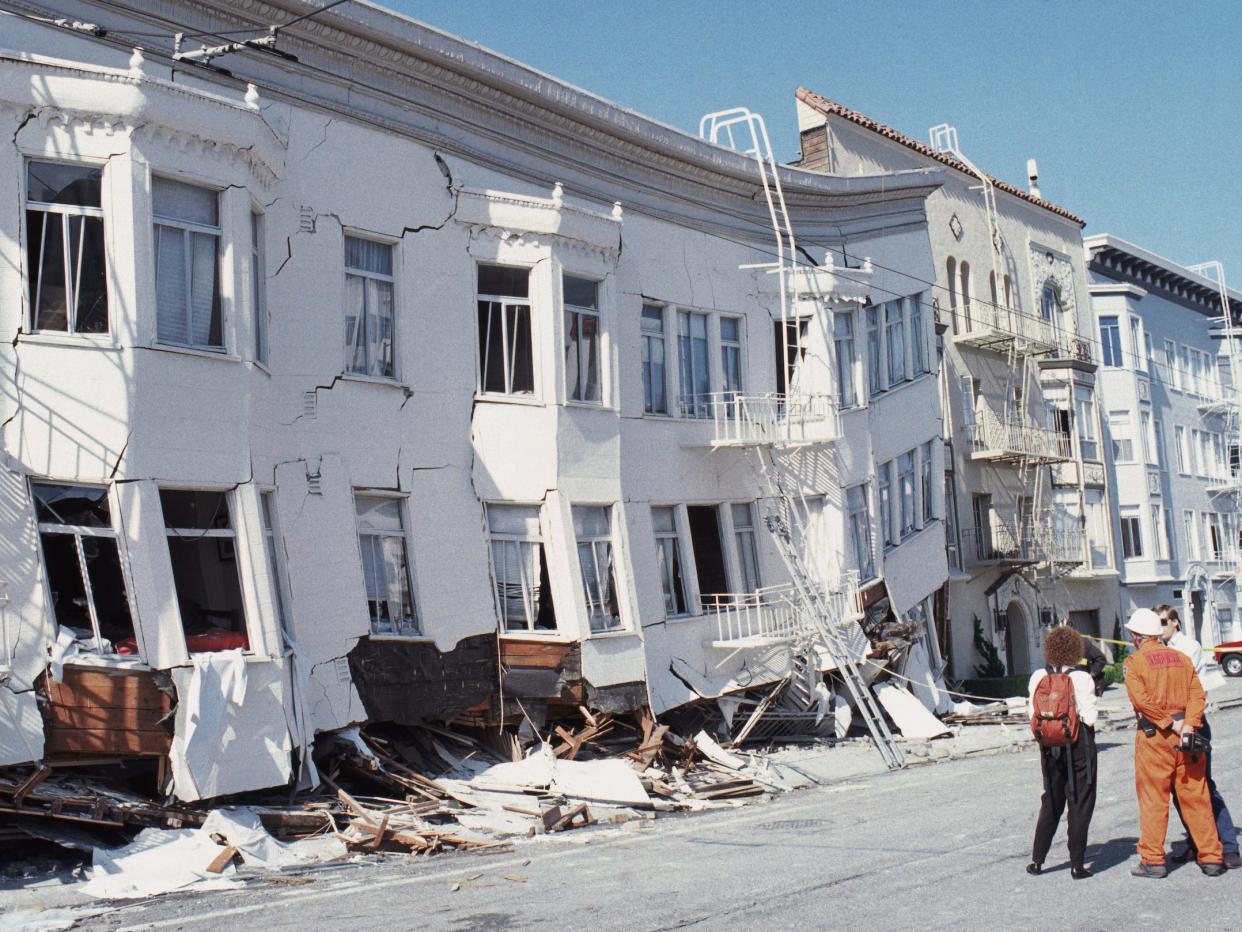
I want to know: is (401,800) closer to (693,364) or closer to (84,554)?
(84,554)

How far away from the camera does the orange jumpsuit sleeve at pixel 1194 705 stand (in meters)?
8.47

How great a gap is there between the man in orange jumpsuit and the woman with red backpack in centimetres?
32

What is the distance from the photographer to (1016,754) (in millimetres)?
19297

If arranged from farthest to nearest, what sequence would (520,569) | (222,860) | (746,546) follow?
(746,546) → (520,569) → (222,860)

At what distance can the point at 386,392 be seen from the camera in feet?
51.7

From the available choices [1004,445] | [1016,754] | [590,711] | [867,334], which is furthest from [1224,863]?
[1004,445]

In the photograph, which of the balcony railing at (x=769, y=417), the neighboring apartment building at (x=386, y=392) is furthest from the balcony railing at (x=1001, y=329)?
the balcony railing at (x=769, y=417)

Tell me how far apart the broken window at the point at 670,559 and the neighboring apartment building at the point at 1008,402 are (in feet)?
28.8

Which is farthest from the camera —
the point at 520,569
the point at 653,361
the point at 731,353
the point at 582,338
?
the point at 731,353

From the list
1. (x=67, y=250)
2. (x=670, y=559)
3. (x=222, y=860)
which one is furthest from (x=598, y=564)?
(x=67, y=250)

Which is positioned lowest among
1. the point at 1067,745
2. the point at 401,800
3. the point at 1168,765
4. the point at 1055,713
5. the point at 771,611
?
the point at 401,800

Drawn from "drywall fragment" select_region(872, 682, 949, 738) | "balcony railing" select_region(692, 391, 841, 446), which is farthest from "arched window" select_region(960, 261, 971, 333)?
"drywall fragment" select_region(872, 682, 949, 738)

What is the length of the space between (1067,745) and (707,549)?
474 inches

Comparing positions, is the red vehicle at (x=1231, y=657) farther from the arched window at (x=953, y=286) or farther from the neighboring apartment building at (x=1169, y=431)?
the arched window at (x=953, y=286)
